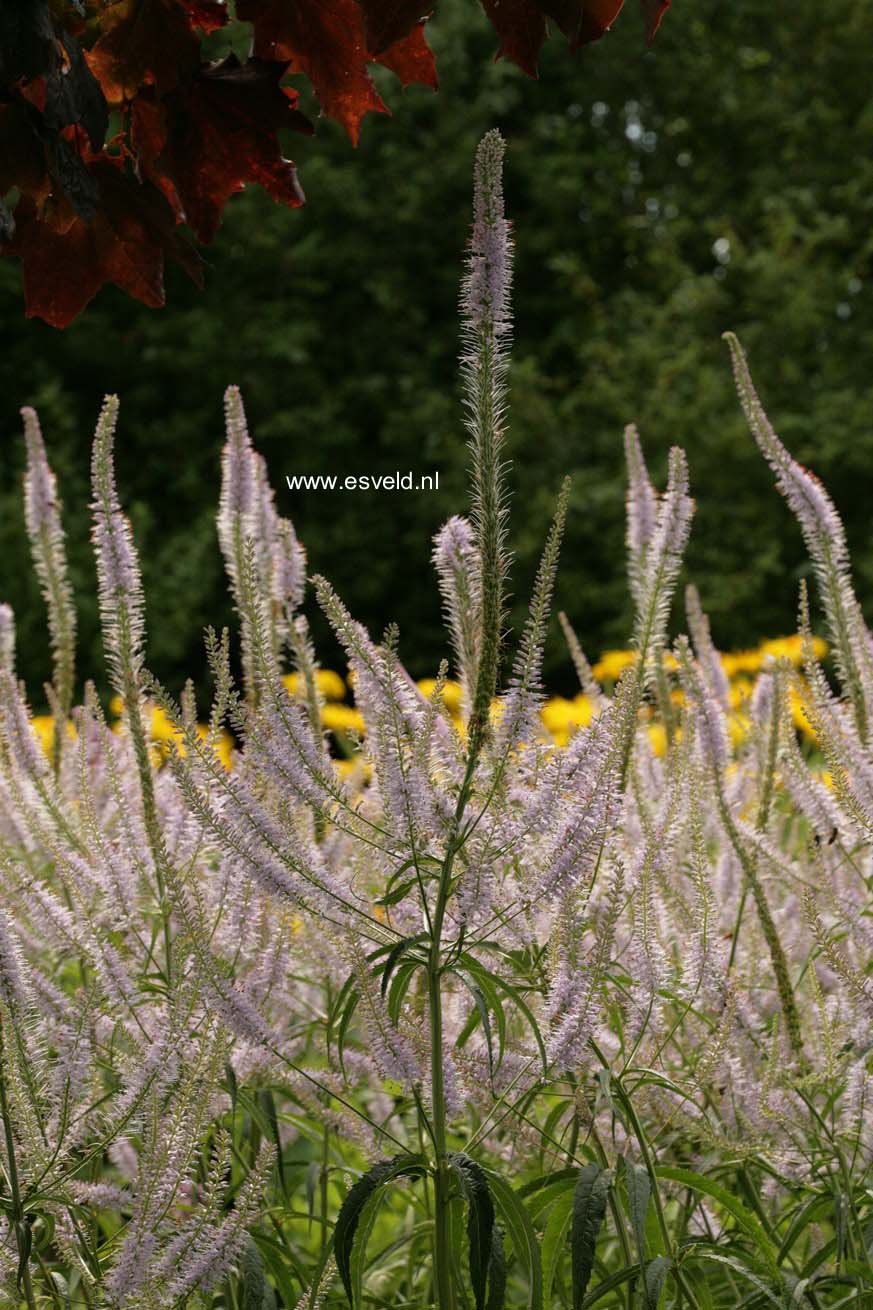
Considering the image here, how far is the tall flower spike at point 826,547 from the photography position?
6.93ft

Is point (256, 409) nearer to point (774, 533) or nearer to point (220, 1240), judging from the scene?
point (774, 533)

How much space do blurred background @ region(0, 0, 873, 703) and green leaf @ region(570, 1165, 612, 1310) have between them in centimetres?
912

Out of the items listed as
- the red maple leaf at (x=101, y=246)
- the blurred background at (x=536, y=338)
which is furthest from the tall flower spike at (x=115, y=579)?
the blurred background at (x=536, y=338)

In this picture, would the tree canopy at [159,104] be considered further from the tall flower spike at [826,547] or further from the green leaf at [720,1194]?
the green leaf at [720,1194]

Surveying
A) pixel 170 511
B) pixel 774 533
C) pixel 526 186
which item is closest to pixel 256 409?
pixel 170 511

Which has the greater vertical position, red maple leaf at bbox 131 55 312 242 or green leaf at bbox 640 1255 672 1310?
red maple leaf at bbox 131 55 312 242

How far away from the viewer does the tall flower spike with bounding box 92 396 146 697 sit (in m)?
1.87

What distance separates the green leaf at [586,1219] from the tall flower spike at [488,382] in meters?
0.46

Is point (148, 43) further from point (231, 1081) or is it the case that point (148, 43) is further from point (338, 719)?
point (338, 719)

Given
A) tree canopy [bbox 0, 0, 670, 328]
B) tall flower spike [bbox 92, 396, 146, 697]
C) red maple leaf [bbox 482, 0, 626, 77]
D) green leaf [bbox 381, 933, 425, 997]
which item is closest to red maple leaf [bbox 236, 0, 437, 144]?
tree canopy [bbox 0, 0, 670, 328]

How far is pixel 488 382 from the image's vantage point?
4.24 ft

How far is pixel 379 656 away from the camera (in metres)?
1.49

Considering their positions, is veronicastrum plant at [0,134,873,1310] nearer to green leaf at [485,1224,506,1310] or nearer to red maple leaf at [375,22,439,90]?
green leaf at [485,1224,506,1310]

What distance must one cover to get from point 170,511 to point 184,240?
10.6 m
